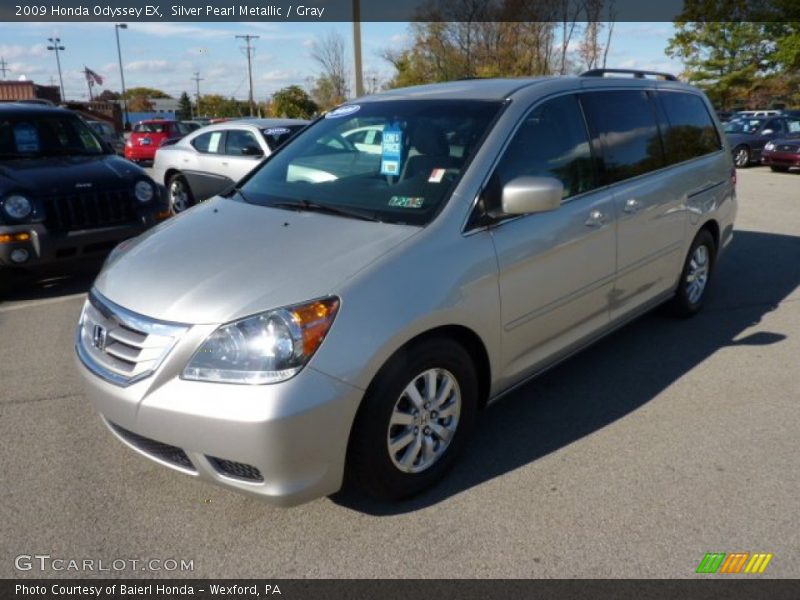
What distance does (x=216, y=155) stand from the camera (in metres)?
10.4

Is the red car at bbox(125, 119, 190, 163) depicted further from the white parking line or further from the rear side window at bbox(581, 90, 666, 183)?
the rear side window at bbox(581, 90, 666, 183)

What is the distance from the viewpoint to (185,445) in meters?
2.58

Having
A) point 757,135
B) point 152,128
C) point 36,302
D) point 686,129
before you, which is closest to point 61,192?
point 36,302

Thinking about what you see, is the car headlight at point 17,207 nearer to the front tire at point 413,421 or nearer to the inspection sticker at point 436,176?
the inspection sticker at point 436,176

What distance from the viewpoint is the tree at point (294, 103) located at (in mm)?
36131

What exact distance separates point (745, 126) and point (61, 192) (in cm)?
1972

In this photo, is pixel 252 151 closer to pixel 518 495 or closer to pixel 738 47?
pixel 518 495

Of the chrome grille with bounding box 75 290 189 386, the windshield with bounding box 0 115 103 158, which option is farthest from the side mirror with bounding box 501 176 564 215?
the windshield with bounding box 0 115 103 158

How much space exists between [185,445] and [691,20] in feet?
158

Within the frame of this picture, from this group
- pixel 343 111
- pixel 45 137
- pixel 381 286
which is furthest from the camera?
pixel 45 137

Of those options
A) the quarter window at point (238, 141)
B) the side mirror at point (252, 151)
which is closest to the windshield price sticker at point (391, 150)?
the side mirror at point (252, 151)

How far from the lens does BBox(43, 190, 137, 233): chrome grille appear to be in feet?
19.8

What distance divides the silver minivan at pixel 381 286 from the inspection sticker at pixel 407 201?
1 centimetres

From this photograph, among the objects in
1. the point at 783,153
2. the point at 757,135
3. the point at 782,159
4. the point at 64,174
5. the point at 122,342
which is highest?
the point at 64,174
